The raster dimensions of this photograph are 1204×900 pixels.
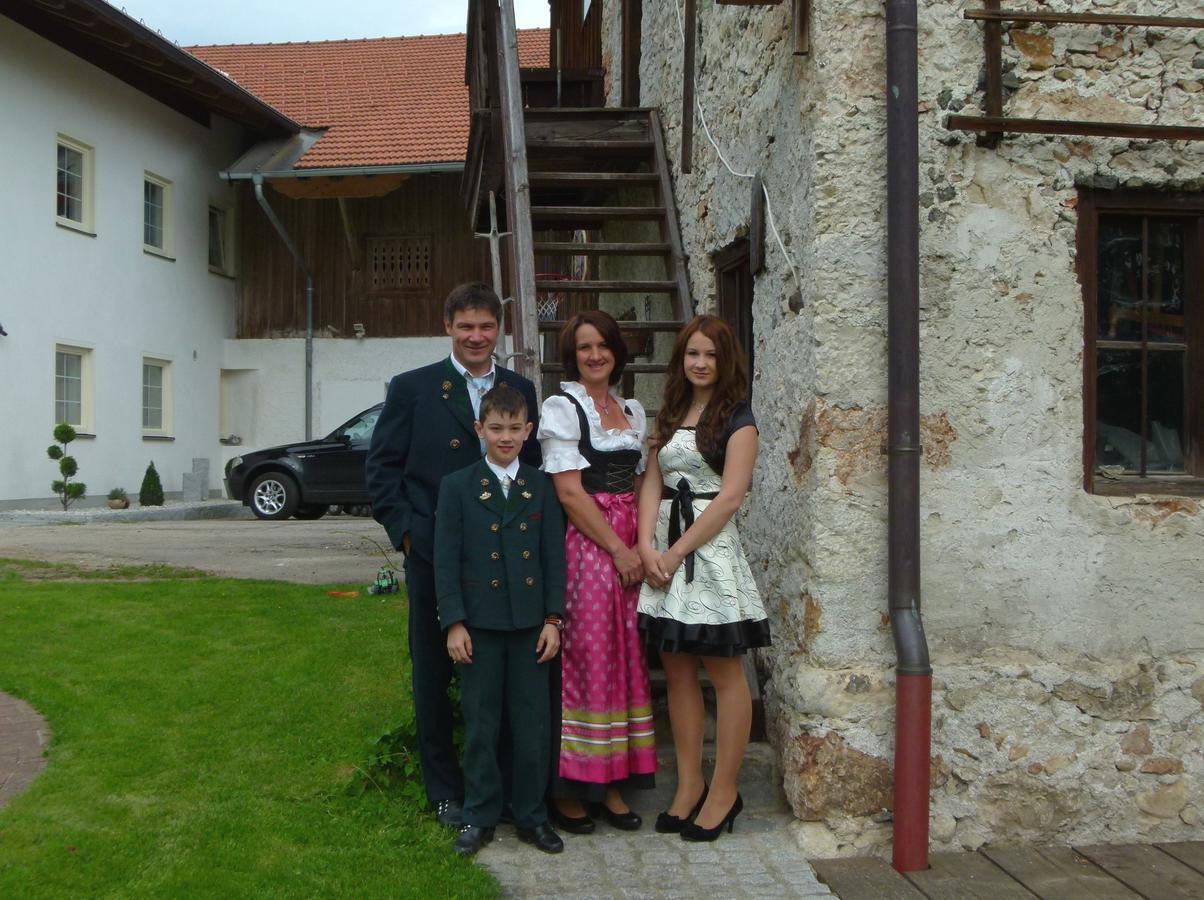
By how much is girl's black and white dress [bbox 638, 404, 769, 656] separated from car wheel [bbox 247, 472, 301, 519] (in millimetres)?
12466

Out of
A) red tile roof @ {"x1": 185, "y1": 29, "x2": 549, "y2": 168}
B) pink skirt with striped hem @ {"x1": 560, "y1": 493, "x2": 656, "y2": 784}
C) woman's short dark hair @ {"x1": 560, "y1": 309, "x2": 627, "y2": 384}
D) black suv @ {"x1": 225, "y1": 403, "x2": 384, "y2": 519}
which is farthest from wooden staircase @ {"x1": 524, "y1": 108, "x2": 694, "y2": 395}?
red tile roof @ {"x1": 185, "y1": 29, "x2": 549, "y2": 168}

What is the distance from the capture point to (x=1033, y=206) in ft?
14.2

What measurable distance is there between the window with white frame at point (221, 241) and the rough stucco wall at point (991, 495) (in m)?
18.7

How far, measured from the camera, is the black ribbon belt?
4.14 metres

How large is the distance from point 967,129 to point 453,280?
690 inches

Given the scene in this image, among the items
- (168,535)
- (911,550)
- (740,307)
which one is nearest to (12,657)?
(740,307)

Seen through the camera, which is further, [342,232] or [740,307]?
[342,232]

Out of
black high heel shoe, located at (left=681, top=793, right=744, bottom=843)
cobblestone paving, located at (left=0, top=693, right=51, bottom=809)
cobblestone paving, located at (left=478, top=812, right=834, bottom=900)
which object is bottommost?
cobblestone paving, located at (left=478, top=812, right=834, bottom=900)

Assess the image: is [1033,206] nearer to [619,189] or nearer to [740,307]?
[740,307]

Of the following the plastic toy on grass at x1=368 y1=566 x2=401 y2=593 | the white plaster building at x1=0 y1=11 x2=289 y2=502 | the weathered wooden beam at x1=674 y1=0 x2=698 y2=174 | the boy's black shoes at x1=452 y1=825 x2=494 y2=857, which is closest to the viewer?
the boy's black shoes at x1=452 y1=825 x2=494 y2=857

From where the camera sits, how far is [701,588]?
4141 millimetres

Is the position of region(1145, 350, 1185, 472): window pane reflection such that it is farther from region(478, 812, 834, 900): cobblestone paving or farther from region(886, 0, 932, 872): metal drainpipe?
region(478, 812, 834, 900): cobblestone paving

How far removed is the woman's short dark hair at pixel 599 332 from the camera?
4.25 meters

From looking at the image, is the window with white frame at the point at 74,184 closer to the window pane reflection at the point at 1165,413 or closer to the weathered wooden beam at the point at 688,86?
the weathered wooden beam at the point at 688,86
